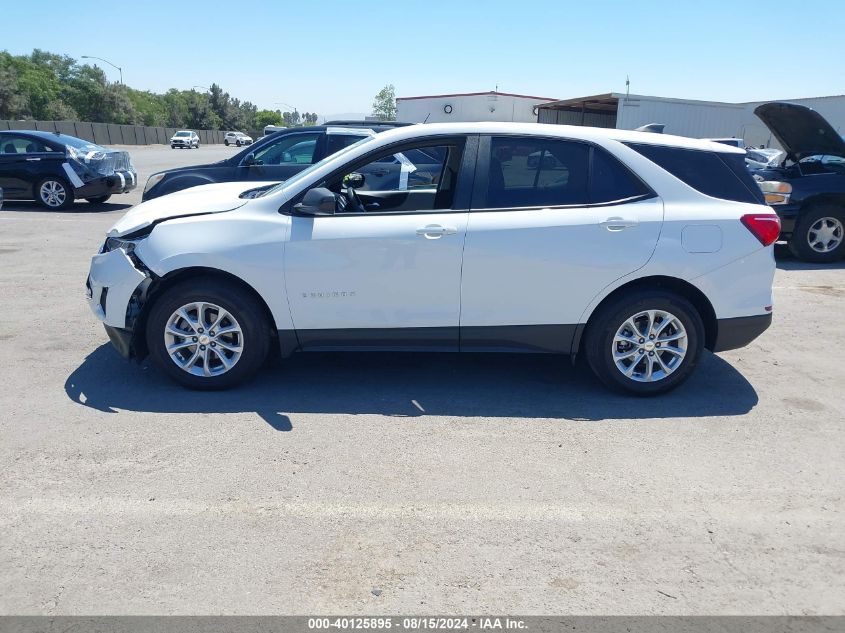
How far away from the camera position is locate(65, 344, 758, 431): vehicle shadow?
479cm

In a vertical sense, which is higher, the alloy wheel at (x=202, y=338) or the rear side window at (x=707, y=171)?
the rear side window at (x=707, y=171)

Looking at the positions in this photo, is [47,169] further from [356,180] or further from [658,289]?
[658,289]

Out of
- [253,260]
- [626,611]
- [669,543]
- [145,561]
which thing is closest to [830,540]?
[669,543]

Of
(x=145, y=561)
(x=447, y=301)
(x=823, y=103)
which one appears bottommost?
(x=145, y=561)

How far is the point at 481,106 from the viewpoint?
1421 inches

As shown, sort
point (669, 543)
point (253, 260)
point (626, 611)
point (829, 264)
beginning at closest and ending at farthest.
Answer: point (626, 611)
point (669, 543)
point (253, 260)
point (829, 264)

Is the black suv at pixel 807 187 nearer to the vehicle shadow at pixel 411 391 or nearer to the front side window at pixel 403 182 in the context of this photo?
the vehicle shadow at pixel 411 391

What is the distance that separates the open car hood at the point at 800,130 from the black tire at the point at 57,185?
1287cm

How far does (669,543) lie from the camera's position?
3.35 meters

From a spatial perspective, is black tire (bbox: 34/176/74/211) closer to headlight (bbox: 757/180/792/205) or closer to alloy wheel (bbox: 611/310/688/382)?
headlight (bbox: 757/180/792/205)

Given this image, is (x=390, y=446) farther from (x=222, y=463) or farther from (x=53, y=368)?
(x=53, y=368)

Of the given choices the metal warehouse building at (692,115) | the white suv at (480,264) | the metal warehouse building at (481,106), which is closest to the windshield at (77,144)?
the white suv at (480,264)

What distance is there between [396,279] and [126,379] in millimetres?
2182

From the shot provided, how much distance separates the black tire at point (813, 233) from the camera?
10.1 meters
